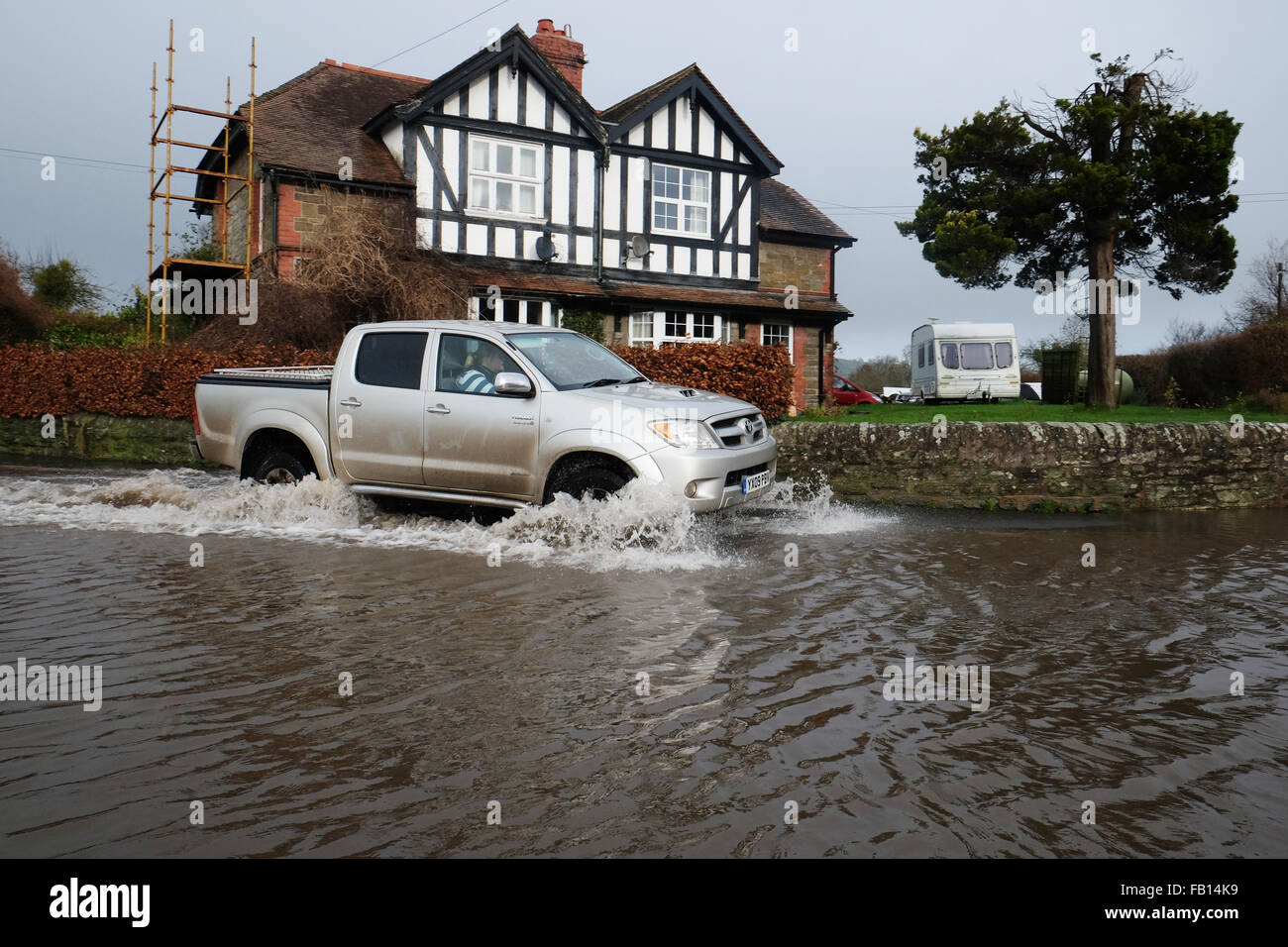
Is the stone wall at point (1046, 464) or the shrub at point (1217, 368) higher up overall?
the shrub at point (1217, 368)

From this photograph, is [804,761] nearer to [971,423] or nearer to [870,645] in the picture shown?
[870,645]

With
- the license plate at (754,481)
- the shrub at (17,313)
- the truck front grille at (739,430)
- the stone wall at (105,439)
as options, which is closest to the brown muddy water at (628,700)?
the license plate at (754,481)

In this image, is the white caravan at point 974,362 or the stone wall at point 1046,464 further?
the white caravan at point 974,362

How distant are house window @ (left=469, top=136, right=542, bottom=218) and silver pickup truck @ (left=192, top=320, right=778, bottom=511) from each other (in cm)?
1321

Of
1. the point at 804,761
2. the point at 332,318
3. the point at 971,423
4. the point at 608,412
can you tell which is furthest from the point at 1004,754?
the point at 332,318

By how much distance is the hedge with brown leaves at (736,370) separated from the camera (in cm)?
1271

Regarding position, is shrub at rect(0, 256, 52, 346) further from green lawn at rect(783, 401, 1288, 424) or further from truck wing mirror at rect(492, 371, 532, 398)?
truck wing mirror at rect(492, 371, 532, 398)

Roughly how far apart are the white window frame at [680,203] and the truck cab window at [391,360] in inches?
623

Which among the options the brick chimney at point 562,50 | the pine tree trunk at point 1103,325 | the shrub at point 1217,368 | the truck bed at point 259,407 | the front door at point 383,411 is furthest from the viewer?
the brick chimney at point 562,50

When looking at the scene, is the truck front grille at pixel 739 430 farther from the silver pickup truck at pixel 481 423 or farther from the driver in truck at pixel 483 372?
the driver in truck at pixel 483 372

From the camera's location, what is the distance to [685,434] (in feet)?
24.1

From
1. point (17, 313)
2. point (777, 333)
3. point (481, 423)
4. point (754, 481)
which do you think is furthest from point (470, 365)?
point (17, 313)

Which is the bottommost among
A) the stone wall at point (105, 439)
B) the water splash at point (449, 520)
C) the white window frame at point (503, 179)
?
the water splash at point (449, 520)
